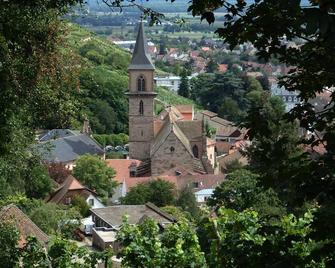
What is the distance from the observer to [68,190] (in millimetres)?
29781

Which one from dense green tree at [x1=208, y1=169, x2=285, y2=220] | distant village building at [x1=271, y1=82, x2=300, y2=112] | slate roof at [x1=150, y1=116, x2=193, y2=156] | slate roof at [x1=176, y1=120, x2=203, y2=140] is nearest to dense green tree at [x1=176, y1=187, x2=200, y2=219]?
distant village building at [x1=271, y1=82, x2=300, y2=112]

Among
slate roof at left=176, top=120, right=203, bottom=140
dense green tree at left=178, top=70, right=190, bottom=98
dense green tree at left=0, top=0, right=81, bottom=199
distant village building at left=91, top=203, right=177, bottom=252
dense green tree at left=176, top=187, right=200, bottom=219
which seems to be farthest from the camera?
dense green tree at left=178, top=70, right=190, bottom=98

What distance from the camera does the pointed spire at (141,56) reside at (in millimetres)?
38875

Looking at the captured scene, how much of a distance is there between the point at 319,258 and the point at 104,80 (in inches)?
2068

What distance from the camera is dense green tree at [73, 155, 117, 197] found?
109 feet

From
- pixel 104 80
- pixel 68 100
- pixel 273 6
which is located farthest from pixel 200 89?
pixel 273 6

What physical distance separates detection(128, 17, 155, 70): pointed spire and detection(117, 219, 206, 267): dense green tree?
31.2m

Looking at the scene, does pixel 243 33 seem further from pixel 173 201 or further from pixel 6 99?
pixel 173 201

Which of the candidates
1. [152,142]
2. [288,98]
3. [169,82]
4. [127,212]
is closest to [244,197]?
[127,212]

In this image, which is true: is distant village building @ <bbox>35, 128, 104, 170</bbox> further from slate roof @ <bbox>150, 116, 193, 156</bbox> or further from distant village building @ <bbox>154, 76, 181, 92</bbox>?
distant village building @ <bbox>154, 76, 181, 92</bbox>

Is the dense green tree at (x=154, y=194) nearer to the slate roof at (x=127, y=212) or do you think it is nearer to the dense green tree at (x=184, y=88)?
the slate roof at (x=127, y=212)

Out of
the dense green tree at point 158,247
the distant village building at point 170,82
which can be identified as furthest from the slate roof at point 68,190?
the distant village building at point 170,82

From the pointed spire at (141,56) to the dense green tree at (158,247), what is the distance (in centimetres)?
3117

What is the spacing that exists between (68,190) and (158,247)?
22.7 m
